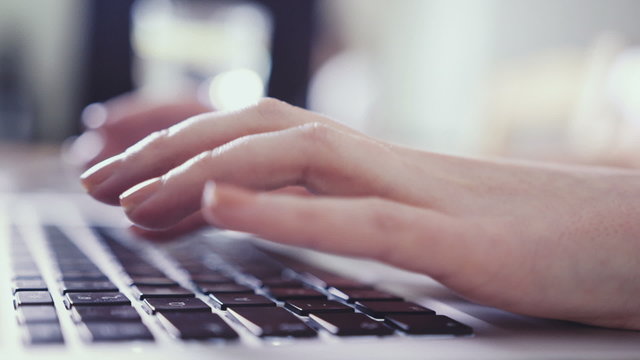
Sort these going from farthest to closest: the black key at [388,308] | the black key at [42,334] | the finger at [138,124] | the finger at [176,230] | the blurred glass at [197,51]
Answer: the blurred glass at [197,51], the finger at [138,124], the finger at [176,230], the black key at [388,308], the black key at [42,334]

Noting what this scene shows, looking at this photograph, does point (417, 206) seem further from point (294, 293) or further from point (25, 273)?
point (25, 273)

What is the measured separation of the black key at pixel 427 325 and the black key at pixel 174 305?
10 centimetres

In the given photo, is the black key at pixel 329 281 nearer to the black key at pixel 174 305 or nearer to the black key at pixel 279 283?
the black key at pixel 279 283

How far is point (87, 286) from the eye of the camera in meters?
0.41

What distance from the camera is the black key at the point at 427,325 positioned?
1.16 ft

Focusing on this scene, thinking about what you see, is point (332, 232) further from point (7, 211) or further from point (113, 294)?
point (7, 211)

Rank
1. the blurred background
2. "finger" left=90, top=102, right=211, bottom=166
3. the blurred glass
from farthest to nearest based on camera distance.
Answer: the blurred glass → the blurred background → "finger" left=90, top=102, right=211, bottom=166

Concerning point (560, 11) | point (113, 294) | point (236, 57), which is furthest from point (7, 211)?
point (560, 11)

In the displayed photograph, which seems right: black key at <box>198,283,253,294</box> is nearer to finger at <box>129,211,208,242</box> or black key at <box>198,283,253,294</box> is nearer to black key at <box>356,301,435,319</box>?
black key at <box>356,301,435,319</box>

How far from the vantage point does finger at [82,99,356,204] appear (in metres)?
0.43

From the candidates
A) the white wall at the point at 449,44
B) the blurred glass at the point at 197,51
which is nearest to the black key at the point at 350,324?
the white wall at the point at 449,44

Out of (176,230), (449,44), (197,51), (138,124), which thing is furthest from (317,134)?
(449,44)

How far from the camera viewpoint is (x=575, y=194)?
45 cm

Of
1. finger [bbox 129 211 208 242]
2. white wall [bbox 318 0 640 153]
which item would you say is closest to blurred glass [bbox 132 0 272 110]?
white wall [bbox 318 0 640 153]
